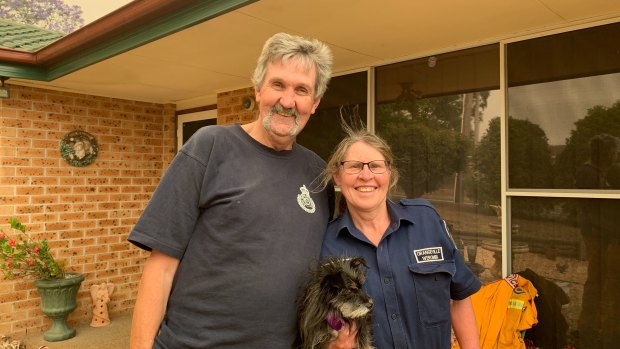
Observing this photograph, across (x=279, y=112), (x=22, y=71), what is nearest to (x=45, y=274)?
(x=22, y=71)

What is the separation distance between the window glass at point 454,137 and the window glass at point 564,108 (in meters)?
0.15

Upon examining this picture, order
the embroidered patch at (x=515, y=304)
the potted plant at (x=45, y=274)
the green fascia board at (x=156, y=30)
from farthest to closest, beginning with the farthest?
the potted plant at (x=45, y=274), the embroidered patch at (x=515, y=304), the green fascia board at (x=156, y=30)

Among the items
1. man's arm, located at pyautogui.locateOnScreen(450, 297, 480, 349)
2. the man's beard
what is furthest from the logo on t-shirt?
man's arm, located at pyautogui.locateOnScreen(450, 297, 480, 349)

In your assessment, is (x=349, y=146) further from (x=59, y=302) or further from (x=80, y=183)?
(x=80, y=183)

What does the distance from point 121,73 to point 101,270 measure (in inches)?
98.4

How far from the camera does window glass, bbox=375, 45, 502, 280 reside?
3.07 metres

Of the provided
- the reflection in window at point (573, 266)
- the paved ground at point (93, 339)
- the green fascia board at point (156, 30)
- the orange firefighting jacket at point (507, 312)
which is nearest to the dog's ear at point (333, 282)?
the green fascia board at point (156, 30)

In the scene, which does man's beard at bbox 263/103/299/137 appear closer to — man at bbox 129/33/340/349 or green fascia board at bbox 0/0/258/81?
man at bbox 129/33/340/349

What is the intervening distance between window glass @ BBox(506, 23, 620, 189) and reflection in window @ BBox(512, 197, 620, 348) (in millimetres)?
181

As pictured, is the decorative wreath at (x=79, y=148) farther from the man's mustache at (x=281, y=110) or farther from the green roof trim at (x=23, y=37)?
the man's mustache at (x=281, y=110)

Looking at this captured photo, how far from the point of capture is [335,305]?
4.79 feet

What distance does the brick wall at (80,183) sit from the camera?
15.1 ft

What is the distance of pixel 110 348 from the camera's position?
448 cm

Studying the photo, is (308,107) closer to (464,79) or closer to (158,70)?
(464,79)
